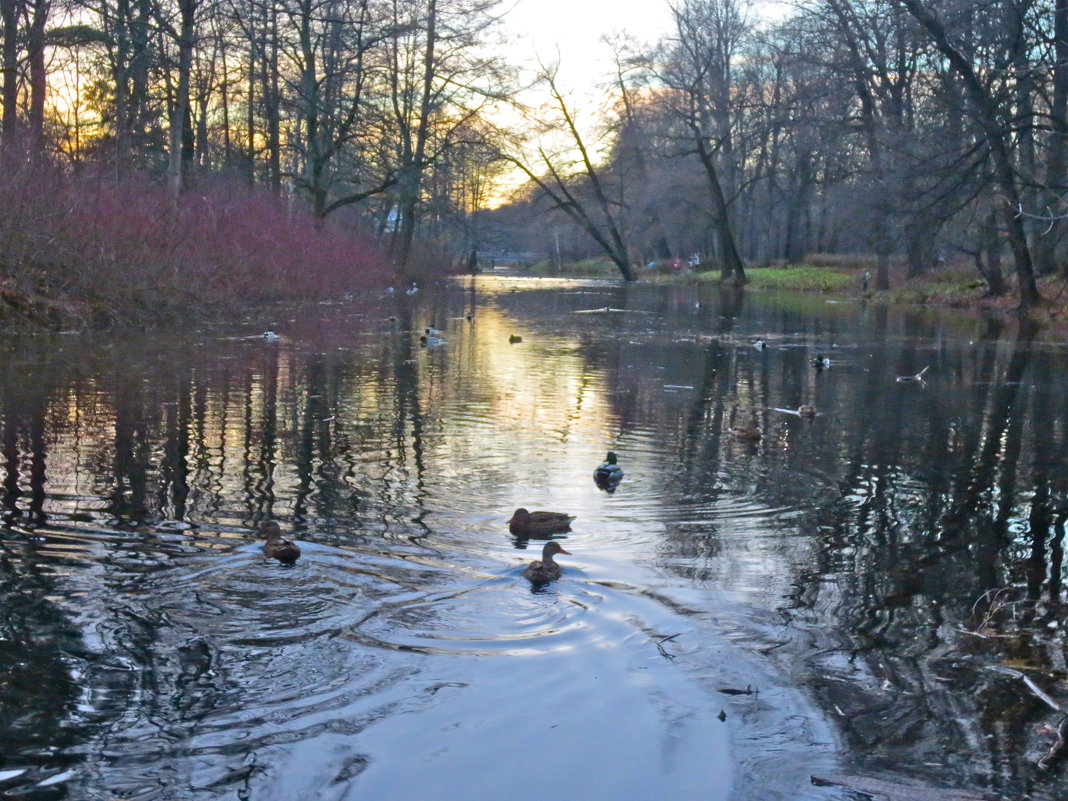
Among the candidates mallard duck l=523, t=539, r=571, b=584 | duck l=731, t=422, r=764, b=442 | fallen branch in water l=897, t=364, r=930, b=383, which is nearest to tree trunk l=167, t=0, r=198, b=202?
fallen branch in water l=897, t=364, r=930, b=383

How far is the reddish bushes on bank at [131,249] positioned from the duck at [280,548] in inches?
522

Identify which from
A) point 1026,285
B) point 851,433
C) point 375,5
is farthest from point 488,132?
point 851,433

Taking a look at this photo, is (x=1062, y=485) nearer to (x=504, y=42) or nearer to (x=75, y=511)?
(x=75, y=511)

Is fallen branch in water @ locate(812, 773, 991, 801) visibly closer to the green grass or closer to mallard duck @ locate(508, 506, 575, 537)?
mallard duck @ locate(508, 506, 575, 537)

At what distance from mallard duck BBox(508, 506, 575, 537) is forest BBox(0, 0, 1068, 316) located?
12.8 m

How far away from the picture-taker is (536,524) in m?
7.61

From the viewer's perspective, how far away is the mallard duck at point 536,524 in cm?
759

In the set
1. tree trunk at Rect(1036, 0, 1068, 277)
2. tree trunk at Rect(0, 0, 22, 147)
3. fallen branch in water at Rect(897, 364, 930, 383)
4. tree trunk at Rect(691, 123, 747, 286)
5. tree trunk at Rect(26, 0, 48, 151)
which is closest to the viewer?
fallen branch in water at Rect(897, 364, 930, 383)

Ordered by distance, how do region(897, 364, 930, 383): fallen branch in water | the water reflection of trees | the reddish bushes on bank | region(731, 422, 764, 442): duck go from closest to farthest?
the water reflection of trees, region(731, 422, 764, 442): duck, region(897, 364, 930, 383): fallen branch in water, the reddish bushes on bank

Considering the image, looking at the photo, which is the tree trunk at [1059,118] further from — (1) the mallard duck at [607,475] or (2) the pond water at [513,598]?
(1) the mallard duck at [607,475]

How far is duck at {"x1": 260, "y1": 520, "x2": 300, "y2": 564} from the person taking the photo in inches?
268

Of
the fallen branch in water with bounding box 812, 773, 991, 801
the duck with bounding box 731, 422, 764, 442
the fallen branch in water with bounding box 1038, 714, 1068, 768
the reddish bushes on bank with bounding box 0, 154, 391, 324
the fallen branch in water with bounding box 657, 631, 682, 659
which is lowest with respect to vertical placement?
the fallen branch in water with bounding box 812, 773, 991, 801

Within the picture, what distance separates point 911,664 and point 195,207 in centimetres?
2396

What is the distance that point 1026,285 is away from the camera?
30.4 meters
